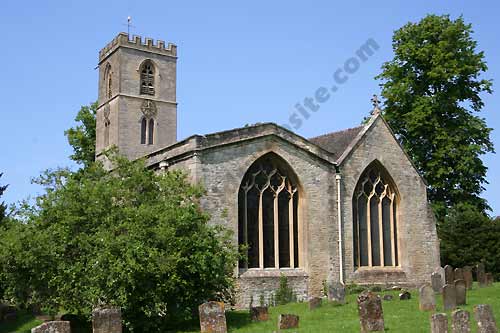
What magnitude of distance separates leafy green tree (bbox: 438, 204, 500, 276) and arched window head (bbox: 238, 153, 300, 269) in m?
11.0

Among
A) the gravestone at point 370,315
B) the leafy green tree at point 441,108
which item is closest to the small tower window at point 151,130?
the leafy green tree at point 441,108

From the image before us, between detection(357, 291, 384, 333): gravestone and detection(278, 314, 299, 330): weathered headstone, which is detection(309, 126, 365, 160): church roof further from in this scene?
detection(357, 291, 384, 333): gravestone

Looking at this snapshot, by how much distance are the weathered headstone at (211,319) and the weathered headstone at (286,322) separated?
1394 mm

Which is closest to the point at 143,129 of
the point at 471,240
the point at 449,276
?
the point at 471,240

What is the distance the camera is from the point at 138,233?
627 inches

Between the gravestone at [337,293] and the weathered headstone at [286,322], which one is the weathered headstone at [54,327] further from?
the gravestone at [337,293]

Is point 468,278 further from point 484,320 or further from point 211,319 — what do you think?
point 211,319

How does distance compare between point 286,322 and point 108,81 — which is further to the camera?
point 108,81

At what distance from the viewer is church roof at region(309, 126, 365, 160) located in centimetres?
2578

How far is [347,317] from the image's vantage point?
1644 cm

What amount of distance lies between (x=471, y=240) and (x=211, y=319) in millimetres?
19344

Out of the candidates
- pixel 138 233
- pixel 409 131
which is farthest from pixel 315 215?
pixel 409 131

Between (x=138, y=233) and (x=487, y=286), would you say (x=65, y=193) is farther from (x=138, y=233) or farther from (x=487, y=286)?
(x=487, y=286)

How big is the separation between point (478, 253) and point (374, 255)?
23.4 feet
